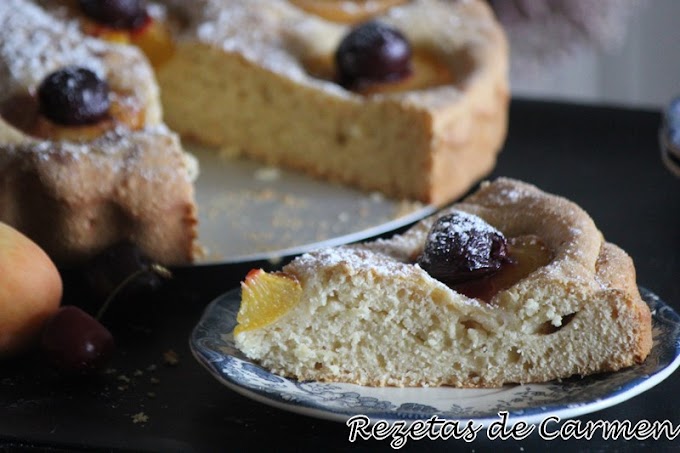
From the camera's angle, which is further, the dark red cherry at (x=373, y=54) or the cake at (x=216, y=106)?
the dark red cherry at (x=373, y=54)

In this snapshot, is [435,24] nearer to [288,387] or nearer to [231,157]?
[231,157]

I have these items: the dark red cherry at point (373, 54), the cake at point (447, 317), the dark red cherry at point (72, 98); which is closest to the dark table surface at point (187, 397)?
the cake at point (447, 317)

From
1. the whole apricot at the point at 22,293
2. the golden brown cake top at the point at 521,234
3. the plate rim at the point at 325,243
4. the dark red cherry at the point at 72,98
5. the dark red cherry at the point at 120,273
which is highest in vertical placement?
the dark red cherry at the point at 72,98

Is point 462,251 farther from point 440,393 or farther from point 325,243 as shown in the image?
point 325,243

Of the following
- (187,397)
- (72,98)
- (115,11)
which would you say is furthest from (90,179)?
(115,11)

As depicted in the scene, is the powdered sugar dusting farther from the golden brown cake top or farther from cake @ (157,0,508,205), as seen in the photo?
the golden brown cake top

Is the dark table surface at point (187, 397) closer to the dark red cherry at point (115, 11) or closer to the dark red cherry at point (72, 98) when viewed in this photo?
the dark red cherry at point (72, 98)

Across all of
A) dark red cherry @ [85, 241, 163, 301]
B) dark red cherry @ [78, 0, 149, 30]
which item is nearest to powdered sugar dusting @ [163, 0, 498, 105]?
dark red cherry @ [78, 0, 149, 30]
